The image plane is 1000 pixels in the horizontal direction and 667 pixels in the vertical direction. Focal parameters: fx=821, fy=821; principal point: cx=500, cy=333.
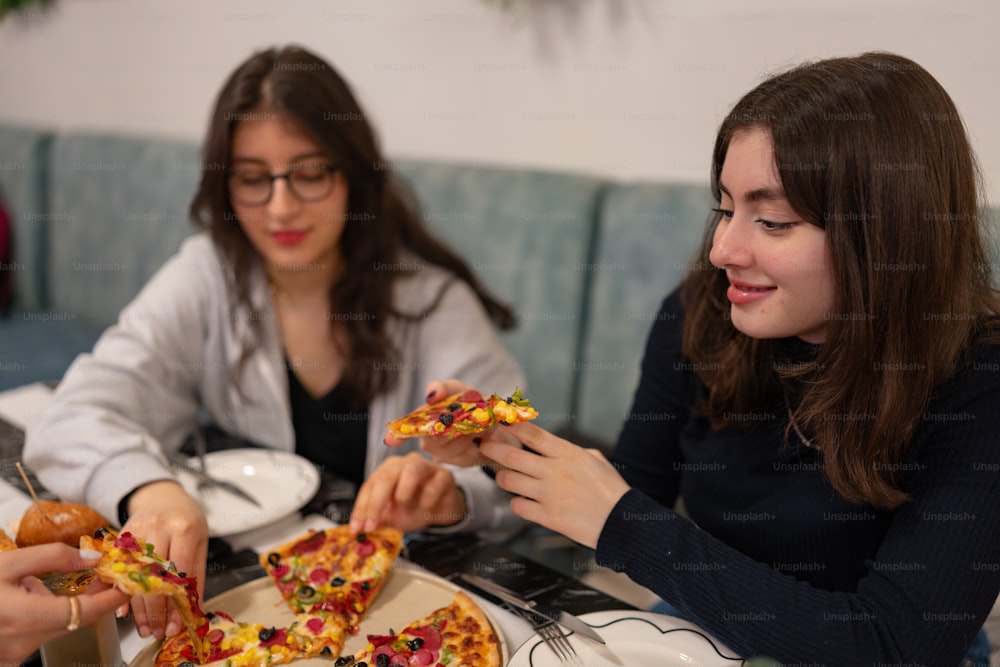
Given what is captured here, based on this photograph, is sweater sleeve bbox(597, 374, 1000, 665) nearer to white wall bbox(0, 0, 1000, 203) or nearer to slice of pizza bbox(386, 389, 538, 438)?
slice of pizza bbox(386, 389, 538, 438)

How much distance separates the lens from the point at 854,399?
119cm

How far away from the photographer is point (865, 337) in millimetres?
1152

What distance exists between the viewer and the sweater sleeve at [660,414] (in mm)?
1564

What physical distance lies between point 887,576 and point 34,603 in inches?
41.6

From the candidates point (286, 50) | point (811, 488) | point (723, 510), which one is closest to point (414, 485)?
point (723, 510)

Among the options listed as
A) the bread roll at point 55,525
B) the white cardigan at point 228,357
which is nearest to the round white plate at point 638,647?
the bread roll at point 55,525

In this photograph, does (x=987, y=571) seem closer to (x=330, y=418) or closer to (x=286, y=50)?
(x=330, y=418)

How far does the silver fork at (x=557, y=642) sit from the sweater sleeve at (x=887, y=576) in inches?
4.7

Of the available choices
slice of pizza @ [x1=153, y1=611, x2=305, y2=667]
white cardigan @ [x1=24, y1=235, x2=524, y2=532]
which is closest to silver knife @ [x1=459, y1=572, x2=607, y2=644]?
slice of pizza @ [x1=153, y1=611, x2=305, y2=667]

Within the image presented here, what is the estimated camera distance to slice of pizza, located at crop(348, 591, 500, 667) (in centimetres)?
106

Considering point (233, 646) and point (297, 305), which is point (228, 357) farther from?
point (233, 646)

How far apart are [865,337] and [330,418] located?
135 centimetres

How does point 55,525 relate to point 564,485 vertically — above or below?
below

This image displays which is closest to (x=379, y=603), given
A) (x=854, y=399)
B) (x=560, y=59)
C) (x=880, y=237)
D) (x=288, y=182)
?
(x=854, y=399)
